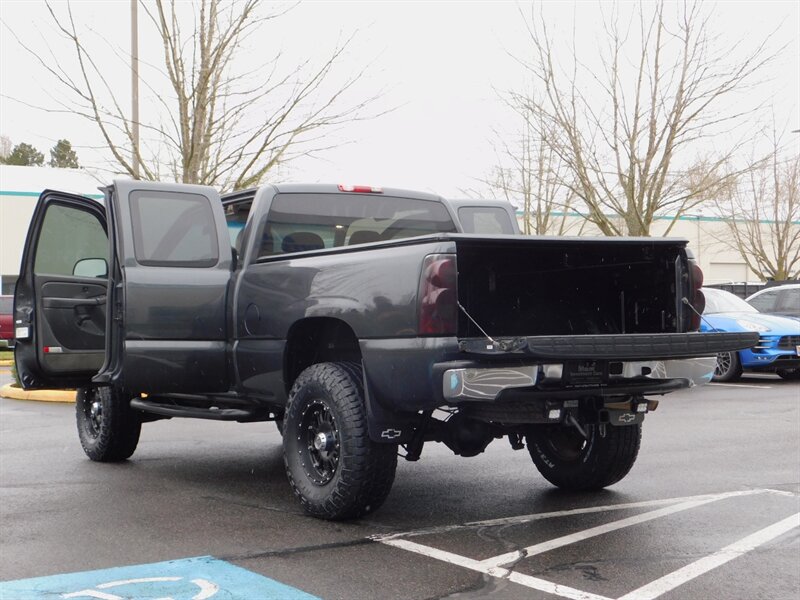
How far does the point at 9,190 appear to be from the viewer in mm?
39562

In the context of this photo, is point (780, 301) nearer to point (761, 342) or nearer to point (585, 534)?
point (761, 342)

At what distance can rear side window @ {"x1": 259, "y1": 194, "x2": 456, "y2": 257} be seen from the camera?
7148 mm

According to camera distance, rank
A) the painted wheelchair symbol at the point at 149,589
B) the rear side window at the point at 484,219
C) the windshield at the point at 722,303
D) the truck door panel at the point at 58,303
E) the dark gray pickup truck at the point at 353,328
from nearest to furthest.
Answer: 1. the painted wheelchair symbol at the point at 149,589
2. the dark gray pickup truck at the point at 353,328
3. the truck door panel at the point at 58,303
4. the rear side window at the point at 484,219
5. the windshield at the point at 722,303

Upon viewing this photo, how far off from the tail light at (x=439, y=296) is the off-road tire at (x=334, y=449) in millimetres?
802

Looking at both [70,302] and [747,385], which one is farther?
[747,385]

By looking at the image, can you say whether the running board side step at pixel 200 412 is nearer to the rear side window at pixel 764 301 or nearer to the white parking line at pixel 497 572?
the white parking line at pixel 497 572

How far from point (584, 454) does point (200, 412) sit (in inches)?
106

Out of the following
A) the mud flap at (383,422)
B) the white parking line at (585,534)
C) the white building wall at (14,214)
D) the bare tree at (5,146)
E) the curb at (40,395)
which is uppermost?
the bare tree at (5,146)

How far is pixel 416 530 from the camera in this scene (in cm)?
580

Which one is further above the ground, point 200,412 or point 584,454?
point 200,412

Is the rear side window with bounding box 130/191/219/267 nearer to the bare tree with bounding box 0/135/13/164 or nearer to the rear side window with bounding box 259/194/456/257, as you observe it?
the rear side window with bounding box 259/194/456/257

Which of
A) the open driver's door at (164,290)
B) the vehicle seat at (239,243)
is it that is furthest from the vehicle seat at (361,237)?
the open driver's door at (164,290)

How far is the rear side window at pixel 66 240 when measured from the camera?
822cm

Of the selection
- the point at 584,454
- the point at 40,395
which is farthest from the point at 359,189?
the point at 40,395
